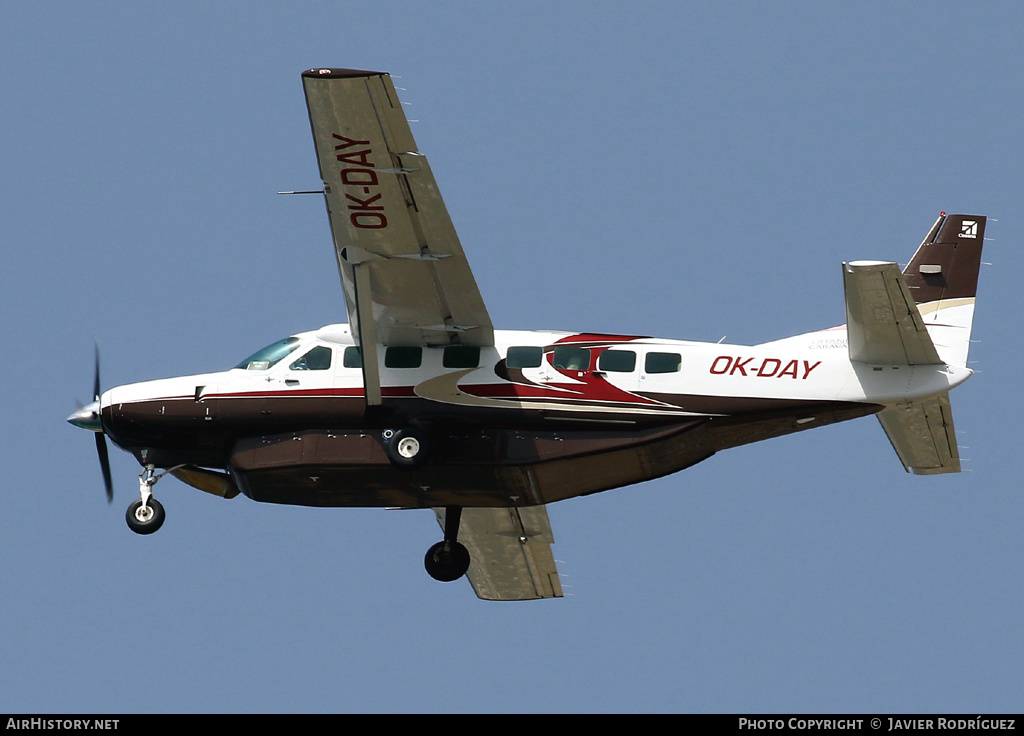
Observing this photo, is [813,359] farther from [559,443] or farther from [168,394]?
[168,394]

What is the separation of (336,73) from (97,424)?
28.4 feet

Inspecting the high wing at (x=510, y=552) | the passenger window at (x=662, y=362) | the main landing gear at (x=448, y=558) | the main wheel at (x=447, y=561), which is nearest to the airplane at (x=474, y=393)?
the passenger window at (x=662, y=362)

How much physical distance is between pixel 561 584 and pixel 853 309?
980cm

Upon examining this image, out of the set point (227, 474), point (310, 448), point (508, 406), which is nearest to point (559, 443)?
point (508, 406)

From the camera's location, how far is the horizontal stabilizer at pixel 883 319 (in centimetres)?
2547

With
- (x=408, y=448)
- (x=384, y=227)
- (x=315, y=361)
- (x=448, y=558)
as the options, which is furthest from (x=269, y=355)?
(x=448, y=558)

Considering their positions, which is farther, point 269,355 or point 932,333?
point 269,355

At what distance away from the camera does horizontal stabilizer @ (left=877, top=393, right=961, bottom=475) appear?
28.0 m

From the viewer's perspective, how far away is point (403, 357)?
29.0 metres

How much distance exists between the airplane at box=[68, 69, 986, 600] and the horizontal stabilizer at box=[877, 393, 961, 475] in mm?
29

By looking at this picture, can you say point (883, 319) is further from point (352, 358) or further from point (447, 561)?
point (447, 561)

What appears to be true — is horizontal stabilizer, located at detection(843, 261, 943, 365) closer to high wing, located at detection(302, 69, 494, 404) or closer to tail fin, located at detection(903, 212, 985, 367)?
tail fin, located at detection(903, 212, 985, 367)

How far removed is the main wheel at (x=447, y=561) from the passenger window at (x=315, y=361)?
13.2ft

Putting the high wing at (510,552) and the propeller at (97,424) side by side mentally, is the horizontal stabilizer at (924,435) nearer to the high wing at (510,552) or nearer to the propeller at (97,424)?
the high wing at (510,552)
